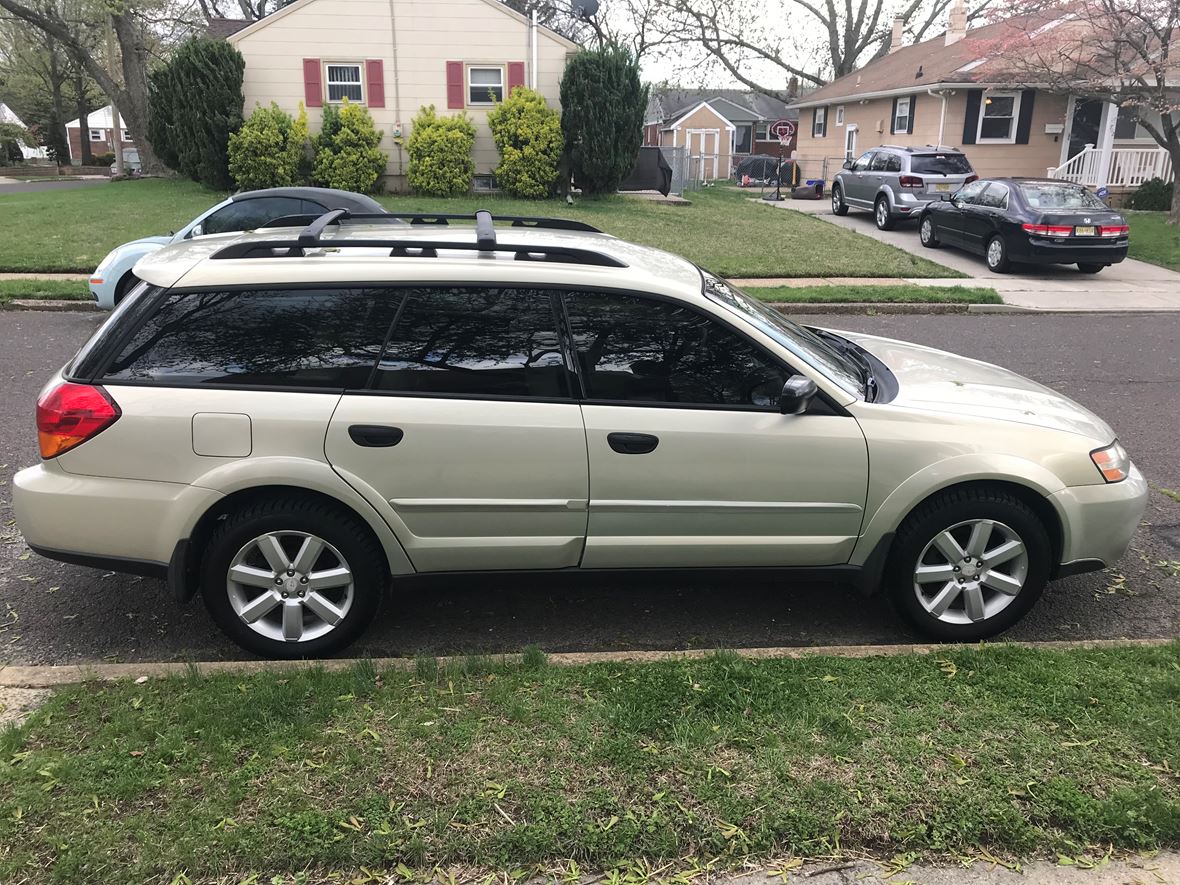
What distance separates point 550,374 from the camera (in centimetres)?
362

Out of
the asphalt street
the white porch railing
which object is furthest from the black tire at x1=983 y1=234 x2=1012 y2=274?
the asphalt street

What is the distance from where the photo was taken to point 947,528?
12.2 ft

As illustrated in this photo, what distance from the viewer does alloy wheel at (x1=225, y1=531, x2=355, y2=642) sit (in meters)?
3.55

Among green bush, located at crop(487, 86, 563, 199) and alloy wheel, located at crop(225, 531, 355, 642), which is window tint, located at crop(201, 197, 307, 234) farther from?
green bush, located at crop(487, 86, 563, 199)

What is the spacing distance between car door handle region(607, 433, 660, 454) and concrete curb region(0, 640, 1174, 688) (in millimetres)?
789

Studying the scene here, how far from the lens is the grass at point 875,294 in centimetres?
1256

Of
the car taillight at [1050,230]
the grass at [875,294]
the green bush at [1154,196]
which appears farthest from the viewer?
the green bush at [1154,196]

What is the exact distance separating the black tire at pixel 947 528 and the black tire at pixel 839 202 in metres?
21.9

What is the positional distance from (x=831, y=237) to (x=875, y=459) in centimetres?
1640

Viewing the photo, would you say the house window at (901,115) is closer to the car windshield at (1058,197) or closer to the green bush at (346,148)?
the car windshield at (1058,197)

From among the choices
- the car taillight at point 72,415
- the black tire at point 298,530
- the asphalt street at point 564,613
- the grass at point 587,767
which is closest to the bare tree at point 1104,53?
the asphalt street at point 564,613

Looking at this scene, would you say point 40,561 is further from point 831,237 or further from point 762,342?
point 831,237

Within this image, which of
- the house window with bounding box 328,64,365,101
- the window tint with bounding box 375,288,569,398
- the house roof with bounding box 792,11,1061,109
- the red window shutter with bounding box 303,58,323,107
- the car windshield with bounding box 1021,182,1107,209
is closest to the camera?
the window tint with bounding box 375,288,569,398

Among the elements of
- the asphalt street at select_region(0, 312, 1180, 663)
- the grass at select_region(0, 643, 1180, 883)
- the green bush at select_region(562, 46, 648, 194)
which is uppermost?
the green bush at select_region(562, 46, 648, 194)
